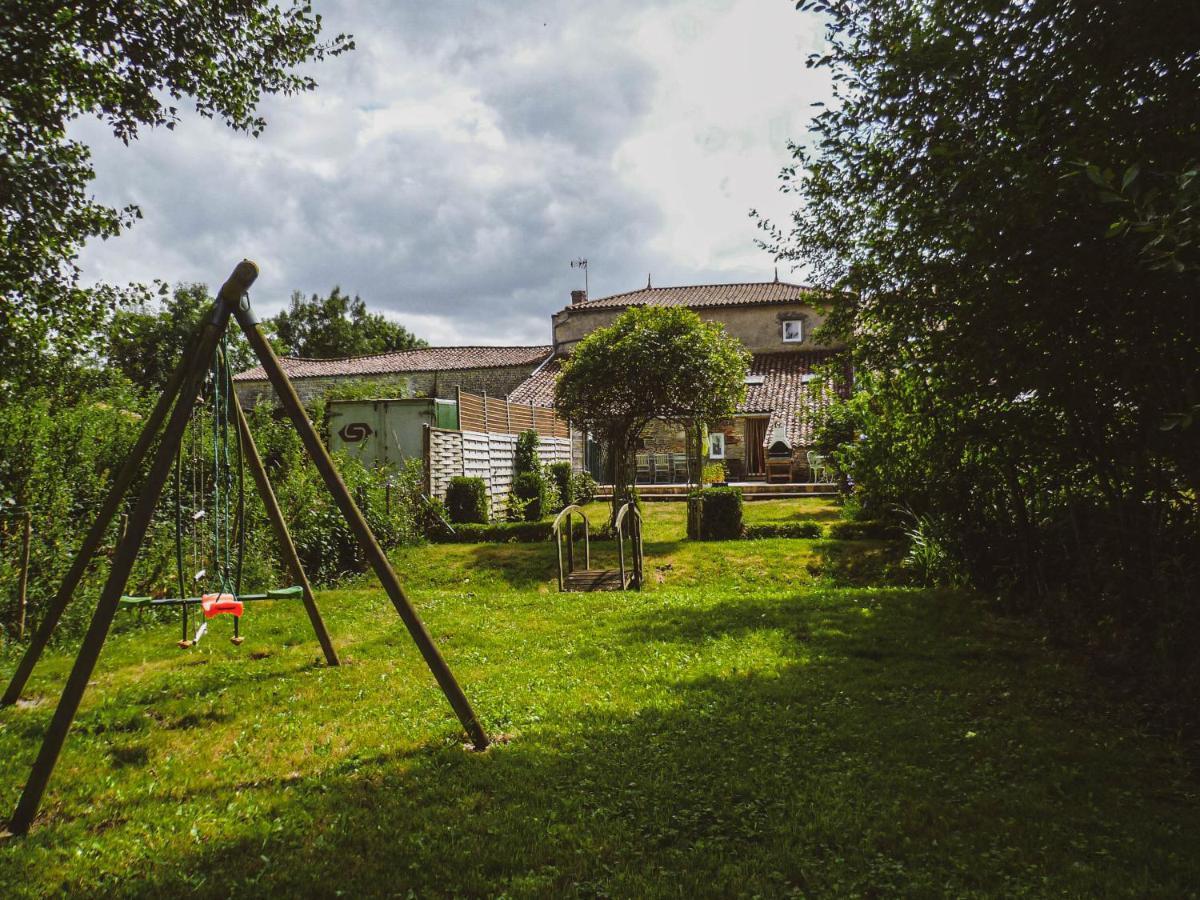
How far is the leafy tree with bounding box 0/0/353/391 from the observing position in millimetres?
6406

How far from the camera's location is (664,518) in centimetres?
1550

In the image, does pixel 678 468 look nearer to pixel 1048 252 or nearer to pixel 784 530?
pixel 784 530

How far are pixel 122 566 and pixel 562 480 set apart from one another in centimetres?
1480

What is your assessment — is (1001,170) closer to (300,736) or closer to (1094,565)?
(1094,565)

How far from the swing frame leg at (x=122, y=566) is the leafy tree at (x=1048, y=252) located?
4432 mm

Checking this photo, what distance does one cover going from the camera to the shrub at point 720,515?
12.2 metres

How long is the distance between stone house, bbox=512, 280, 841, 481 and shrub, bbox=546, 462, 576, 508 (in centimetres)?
436

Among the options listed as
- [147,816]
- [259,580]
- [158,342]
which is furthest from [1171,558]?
[158,342]

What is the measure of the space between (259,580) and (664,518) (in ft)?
29.6

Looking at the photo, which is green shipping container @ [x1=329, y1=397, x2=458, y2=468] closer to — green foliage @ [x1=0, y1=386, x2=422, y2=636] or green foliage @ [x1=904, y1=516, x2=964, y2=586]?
green foliage @ [x1=0, y1=386, x2=422, y2=636]

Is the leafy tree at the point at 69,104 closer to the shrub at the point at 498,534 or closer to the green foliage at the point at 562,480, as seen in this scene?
the shrub at the point at 498,534

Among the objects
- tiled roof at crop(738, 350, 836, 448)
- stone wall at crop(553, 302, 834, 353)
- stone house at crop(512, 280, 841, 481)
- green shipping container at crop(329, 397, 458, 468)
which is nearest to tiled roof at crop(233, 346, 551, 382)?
stone house at crop(512, 280, 841, 481)

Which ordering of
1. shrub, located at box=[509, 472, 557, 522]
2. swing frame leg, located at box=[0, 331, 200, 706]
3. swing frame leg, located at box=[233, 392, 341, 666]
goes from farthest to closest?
1. shrub, located at box=[509, 472, 557, 522]
2. swing frame leg, located at box=[233, 392, 341, 666]
3. swing frame leg, located at box=[0, 331, 200, 706]

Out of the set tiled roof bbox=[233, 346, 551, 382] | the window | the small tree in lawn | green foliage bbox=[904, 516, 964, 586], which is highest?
tiled roof bbox=[233, 346, 551, 382]
